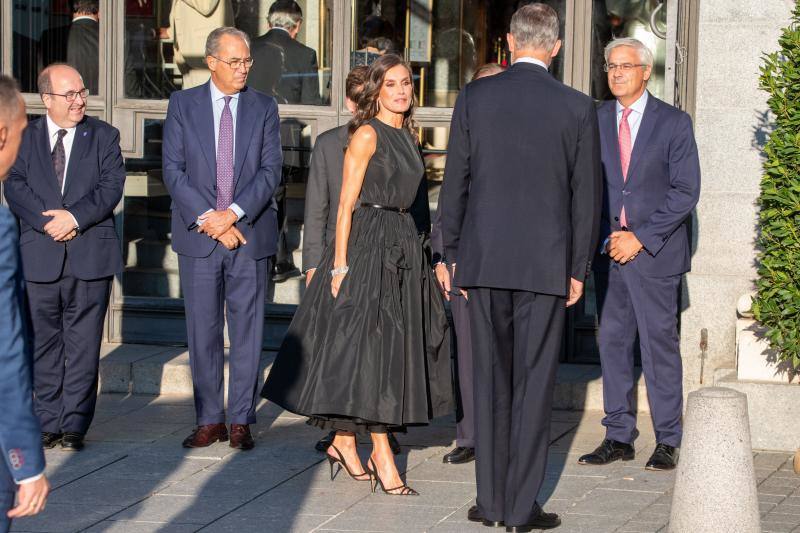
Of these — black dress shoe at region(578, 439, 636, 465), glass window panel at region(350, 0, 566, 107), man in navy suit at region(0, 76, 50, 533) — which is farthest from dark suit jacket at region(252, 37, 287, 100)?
man in navy suit at region(0, 76, 50, 533)

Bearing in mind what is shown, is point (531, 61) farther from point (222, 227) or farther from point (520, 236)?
point (222, 227)

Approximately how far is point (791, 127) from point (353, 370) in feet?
8.70

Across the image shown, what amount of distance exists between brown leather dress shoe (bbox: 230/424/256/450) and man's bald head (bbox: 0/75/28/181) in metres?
4.01

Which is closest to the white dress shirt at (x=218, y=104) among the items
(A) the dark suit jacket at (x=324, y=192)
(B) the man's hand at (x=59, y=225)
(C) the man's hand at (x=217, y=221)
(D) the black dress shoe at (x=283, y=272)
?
(C) the man's hand at (x=217, y=221)

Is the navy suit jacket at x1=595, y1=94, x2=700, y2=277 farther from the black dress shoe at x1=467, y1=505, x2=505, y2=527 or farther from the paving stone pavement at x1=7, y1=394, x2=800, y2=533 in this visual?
the black dress shoe at x1=467, y1=505, x2=505, y2=527

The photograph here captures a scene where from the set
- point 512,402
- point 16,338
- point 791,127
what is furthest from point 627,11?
point 16,338

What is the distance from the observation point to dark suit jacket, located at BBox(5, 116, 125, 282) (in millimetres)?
7488

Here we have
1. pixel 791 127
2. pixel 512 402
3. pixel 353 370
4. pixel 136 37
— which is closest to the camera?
pixel 512 402

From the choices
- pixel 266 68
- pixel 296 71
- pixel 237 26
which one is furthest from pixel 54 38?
pixel 296 71

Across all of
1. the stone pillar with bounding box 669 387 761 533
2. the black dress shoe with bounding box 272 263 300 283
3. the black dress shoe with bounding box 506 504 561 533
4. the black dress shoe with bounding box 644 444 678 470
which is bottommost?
the black dress shoe with bounding box 506 504 561 533

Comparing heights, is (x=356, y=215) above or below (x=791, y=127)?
below

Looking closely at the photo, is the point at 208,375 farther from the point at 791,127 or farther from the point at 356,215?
the point at 791,127

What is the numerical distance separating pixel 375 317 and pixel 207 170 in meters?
1.58

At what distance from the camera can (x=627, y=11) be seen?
895 centimetres
